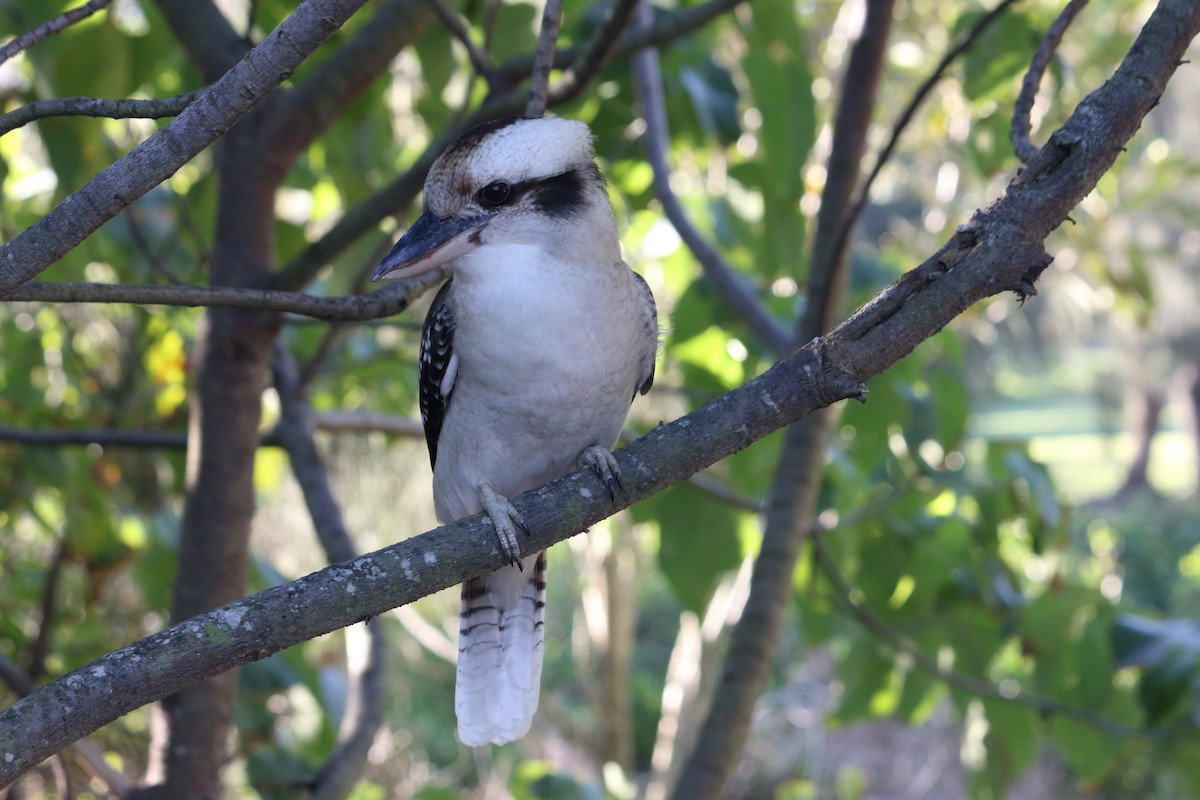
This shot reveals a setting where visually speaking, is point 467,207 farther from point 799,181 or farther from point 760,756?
point 760,756

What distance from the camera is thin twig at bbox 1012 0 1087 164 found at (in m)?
1.53

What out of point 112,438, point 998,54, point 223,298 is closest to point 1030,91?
point 998,54

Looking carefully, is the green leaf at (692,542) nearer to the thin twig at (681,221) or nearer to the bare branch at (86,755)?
the thin twig at (681,221)

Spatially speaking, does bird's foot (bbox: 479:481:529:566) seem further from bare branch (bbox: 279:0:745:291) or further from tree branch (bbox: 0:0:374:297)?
bare branch (bbox: 279:0:745:291)

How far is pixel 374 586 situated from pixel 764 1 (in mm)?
1717

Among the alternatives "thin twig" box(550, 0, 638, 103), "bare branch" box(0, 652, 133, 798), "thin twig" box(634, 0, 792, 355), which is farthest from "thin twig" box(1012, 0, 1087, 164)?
"bare branch" box(0, 652, 133, 798)

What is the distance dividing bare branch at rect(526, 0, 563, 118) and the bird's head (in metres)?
0.03

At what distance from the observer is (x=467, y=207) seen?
1.85m

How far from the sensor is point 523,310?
187cm

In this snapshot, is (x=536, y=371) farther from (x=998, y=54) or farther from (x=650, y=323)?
(x=998, y=54)

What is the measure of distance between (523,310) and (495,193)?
192 millimetres

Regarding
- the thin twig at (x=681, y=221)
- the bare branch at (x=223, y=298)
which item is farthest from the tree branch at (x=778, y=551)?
the bare branch at (x=223, y=298)

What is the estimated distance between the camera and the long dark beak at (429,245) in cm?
173

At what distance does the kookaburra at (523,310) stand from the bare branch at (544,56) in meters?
0.04
